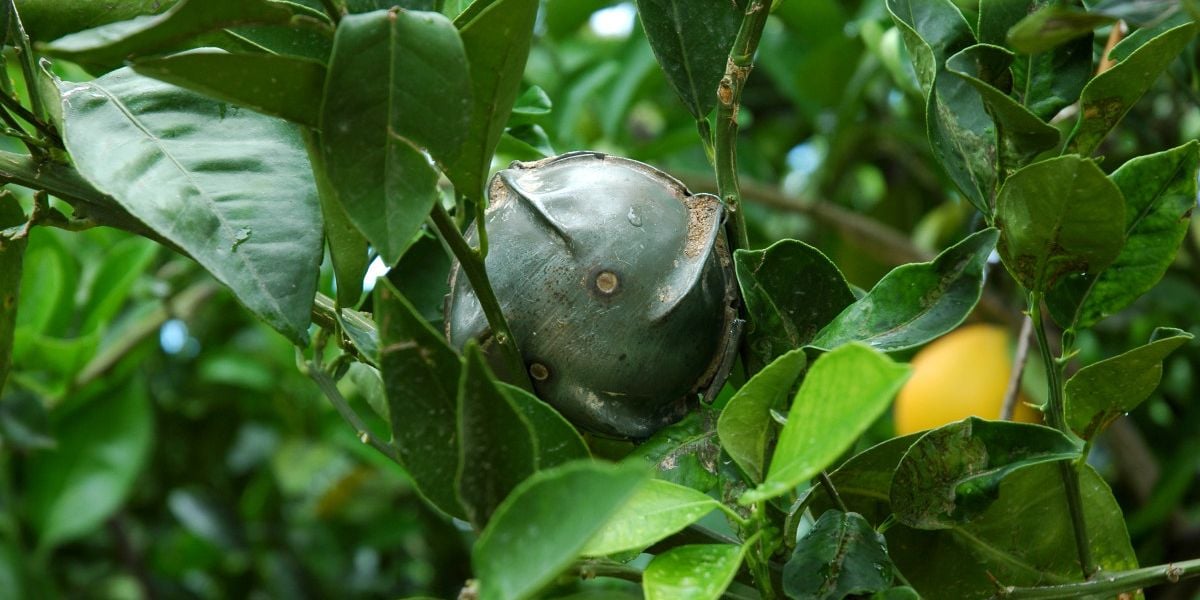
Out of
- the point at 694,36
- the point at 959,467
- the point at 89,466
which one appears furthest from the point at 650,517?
the point at 89,466

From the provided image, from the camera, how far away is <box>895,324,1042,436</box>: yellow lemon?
112 cm

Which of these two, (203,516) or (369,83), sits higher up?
(369,83)

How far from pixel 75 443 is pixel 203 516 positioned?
214 mm

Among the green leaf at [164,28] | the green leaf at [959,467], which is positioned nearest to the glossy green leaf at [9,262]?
the green leaf at [164,28]

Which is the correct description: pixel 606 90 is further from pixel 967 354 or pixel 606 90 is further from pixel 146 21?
pixel 146 21

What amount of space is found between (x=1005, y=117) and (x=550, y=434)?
0.76ft

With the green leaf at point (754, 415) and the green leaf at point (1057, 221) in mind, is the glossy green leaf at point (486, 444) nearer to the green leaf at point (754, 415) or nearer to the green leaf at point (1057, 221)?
the green leaf at point (754, 415)

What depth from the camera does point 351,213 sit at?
1.37 ft

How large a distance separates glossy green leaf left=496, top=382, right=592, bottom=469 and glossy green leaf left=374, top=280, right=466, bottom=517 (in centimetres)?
4

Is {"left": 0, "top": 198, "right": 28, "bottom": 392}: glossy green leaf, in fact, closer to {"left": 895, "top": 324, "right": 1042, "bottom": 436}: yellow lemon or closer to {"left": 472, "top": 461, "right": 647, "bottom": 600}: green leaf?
{"left": 472, "top": 461, "right": 647, "bottom": 600}: green leaf

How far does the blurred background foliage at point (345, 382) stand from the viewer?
1163 mm

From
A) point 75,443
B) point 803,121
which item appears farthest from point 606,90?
point 75,443

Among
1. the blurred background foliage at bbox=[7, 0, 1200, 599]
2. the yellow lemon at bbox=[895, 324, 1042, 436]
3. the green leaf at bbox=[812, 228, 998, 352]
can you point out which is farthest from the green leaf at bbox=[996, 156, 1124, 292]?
the yellow lemon at bbox=[895, 324, 1042, 436]

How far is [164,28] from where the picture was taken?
15.6 inches
